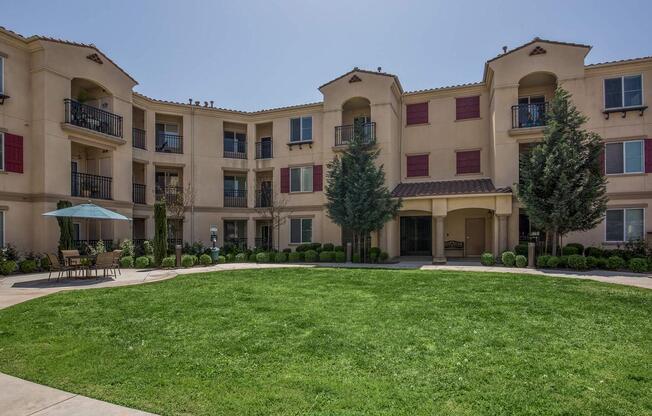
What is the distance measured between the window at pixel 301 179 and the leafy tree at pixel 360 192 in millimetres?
4007

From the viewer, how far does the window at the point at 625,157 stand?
18.3 meters

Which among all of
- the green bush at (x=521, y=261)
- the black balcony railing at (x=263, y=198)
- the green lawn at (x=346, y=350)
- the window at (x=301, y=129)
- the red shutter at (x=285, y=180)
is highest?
the window at (x=301, y=129)

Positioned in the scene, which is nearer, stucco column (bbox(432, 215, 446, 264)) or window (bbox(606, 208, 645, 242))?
window (bbox(606, 208, 645, 242))

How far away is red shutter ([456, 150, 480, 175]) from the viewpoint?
22000 millimetres

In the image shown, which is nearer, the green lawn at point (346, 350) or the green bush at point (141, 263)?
the green lawn at point (346, 350)

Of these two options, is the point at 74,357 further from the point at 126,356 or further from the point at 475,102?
the point at 475,102

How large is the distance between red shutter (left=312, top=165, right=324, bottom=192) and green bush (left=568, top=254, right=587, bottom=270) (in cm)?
1408

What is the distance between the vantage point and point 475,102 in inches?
869

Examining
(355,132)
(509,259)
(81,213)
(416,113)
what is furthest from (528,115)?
(81,213)

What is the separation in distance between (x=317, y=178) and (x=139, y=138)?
38.0ft

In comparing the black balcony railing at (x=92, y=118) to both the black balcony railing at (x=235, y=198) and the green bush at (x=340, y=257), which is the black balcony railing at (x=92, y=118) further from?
the green bush at (x=340, y=257)

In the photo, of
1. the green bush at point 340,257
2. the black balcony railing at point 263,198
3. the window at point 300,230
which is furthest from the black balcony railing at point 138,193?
the green bush at point 340,257

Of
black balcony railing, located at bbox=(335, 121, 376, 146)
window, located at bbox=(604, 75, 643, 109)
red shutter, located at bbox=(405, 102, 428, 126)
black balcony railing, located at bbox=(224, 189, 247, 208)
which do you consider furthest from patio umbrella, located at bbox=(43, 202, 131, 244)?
window, located at bbox=(604, 75, 643, 109)

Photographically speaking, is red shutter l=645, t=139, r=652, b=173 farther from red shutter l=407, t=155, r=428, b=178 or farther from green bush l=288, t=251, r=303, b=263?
green bush l=288, t=251, r=303, b=263
